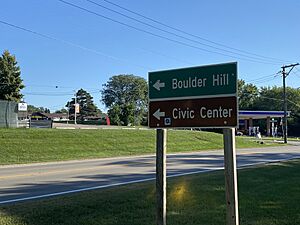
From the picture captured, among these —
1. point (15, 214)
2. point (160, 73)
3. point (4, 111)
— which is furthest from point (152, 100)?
point (4, 111)

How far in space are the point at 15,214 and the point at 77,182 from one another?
557 centimetres

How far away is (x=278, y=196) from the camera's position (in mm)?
8742

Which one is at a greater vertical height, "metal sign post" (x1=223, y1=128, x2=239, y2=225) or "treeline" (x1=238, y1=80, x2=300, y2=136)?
"treeline" (x1=238, y1=80, x2=300, y2=136)

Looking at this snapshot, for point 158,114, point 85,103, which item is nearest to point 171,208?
point 158,114

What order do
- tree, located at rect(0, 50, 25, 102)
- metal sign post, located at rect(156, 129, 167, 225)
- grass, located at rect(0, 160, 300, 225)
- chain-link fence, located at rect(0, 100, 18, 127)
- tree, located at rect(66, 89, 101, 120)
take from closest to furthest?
metal sign post, located at rect(156, 129, 167, 225), grass, located at rect(0, 160, 300, 225), chain-link fence, located at rect(0, 100, 18, 127), tree, located at rect(0, 50, 25, 102), tree, located at rect(66, 89, 101, 120)

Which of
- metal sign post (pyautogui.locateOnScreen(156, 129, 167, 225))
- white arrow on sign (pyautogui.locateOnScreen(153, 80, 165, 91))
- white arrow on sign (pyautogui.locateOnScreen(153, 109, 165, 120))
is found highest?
white arrow on sign (pyautogui.locateOnScreen(153, 80, 165, 91))

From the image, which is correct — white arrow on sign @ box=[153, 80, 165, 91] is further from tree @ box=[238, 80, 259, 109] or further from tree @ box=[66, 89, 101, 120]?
tree @ box=[66, 89, 101, 120]

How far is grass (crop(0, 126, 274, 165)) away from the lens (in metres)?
24.9

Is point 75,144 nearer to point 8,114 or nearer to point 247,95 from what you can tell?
point 8,114

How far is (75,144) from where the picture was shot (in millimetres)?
30297

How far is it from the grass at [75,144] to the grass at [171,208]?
1475 centimetres

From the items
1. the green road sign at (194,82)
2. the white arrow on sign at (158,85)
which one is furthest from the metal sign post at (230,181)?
the white arrow on sign at (158,85)

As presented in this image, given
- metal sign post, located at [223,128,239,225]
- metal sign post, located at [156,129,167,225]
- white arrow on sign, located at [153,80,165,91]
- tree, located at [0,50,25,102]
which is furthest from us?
tree, located at [0,50,25,102]

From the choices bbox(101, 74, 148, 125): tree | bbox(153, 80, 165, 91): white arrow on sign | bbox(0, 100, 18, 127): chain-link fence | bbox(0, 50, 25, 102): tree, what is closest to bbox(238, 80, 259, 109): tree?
bbox(101, 74, 148, 125): tree
